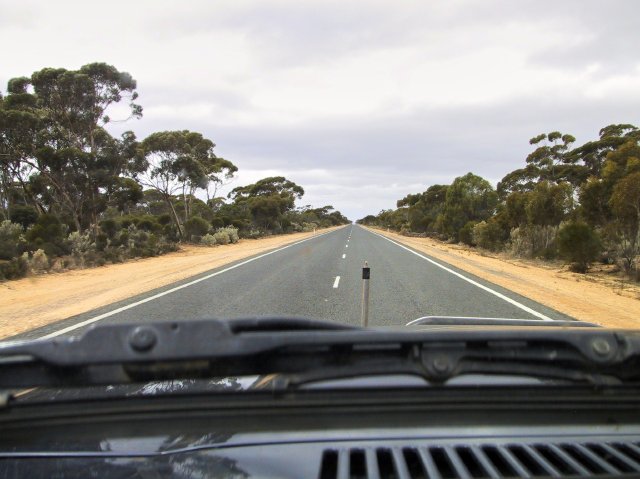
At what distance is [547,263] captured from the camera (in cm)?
2628

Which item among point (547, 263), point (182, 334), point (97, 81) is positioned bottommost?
point (547, 263)

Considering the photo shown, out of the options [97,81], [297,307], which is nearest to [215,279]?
[297,307]

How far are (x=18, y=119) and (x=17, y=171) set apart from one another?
4441mm

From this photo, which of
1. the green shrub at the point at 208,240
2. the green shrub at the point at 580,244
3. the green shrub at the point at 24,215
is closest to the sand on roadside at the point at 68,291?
the green shrub at the point at 580,244

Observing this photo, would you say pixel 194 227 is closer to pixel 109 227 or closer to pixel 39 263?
pixel 109 227

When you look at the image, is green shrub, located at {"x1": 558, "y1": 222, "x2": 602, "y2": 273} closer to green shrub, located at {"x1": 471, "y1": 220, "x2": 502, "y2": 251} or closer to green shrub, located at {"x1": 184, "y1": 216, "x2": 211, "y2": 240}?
green shrub, located at {"x1": 471, "y1": 220, "x2": 502, "y2": 251}

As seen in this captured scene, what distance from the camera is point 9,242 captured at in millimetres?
21984

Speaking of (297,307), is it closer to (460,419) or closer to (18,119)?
(460,419)

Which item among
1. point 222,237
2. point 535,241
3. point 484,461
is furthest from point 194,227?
point 484,461

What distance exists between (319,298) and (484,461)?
34.4ft

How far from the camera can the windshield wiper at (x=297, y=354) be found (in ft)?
7.41

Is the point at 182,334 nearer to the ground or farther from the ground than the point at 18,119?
nearer to the ground

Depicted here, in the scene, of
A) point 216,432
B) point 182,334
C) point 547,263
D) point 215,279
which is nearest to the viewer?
point 182,334

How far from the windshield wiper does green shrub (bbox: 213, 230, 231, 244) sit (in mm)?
42334
